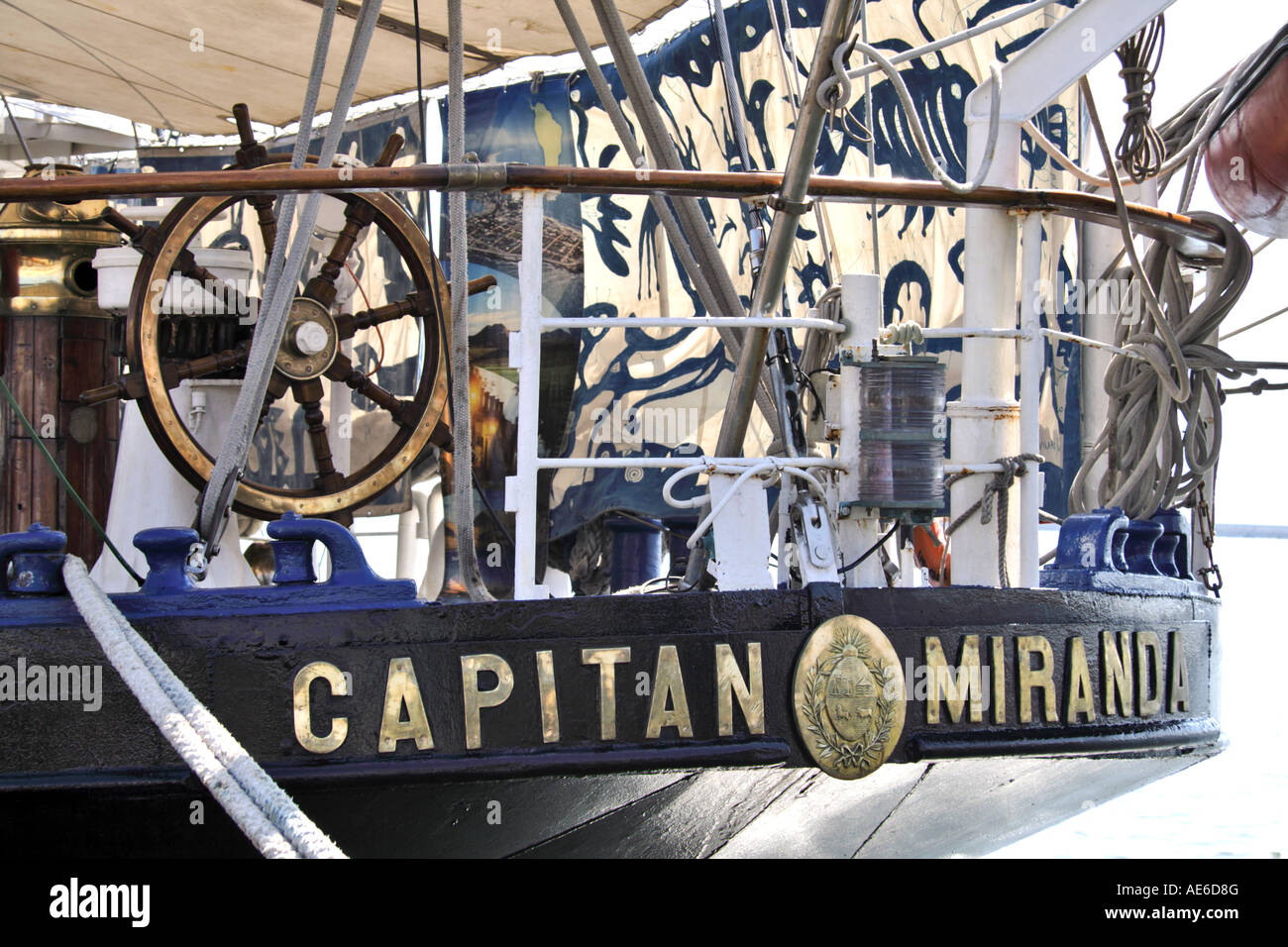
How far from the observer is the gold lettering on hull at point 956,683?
3.24 meters

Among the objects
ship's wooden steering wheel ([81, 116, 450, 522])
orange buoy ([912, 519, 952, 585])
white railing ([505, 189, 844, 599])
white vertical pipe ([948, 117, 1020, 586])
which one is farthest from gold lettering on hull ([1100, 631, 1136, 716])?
orange buoy ([912, 519, 952, 585])

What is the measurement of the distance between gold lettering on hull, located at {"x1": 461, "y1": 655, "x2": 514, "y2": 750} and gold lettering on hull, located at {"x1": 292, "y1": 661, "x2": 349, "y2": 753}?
0.27 meters

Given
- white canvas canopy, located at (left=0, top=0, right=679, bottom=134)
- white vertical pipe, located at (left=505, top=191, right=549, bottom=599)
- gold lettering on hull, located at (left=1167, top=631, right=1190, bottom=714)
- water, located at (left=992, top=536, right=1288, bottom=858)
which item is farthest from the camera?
water, located at (left=992, top=536, right=1288, bottom=858)

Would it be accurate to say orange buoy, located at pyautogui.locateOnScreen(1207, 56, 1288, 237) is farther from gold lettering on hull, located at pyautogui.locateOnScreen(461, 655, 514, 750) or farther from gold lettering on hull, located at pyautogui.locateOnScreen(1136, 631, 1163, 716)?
gold lettering on hull, located at pyautogui.locateOnScreen(461, 655, 514, 750)

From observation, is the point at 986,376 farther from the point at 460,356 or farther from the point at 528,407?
the point at 460,356

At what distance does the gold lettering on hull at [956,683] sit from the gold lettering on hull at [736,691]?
44cm

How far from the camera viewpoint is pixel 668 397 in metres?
7.29

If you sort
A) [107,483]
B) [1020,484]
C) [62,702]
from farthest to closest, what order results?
[107,483] < [1020,484] < [62,702]

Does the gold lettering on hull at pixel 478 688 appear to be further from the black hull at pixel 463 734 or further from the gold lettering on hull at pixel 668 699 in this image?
the gold lettering on hull at pixel 668 699

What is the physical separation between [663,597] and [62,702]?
135cm

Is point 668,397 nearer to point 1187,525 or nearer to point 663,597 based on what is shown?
point 1187,525

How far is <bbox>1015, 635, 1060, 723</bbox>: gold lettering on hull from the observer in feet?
11.0

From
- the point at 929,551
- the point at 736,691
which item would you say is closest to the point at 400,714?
the point at 736,691
